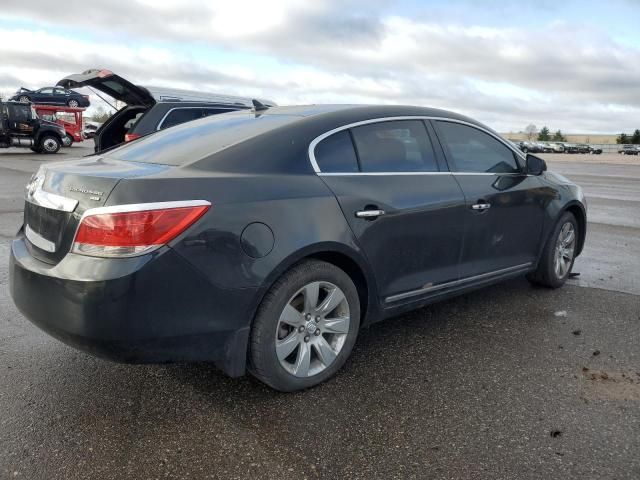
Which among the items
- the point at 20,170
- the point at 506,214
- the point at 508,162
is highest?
the point at 508,162

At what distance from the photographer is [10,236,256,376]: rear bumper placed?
8.29 ft

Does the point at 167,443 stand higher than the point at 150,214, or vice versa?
the point at 150,214

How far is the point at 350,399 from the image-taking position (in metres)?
3.09

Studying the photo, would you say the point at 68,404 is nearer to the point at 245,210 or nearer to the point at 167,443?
the point at 167,443

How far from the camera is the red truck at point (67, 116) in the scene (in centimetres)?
Result: 3278

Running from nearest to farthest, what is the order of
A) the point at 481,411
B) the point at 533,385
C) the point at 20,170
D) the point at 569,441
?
the point at 569,441, the point at 481,411, the point at 533,385, the point at 20,170

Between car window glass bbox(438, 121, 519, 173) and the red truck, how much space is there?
32.4 m

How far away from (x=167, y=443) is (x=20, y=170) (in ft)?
55.5

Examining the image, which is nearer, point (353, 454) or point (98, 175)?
point (353, 454)

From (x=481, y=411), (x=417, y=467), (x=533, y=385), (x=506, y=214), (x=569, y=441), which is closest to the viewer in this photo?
(x=417, y=467)

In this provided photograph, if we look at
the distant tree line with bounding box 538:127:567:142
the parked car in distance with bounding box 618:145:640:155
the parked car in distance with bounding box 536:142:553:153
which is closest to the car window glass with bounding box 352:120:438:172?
the parked car in distance with bounding box 536:142:553:153

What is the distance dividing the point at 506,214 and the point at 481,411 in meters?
1.81

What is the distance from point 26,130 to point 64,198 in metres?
25.0

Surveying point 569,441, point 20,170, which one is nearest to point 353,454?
point 569,441
